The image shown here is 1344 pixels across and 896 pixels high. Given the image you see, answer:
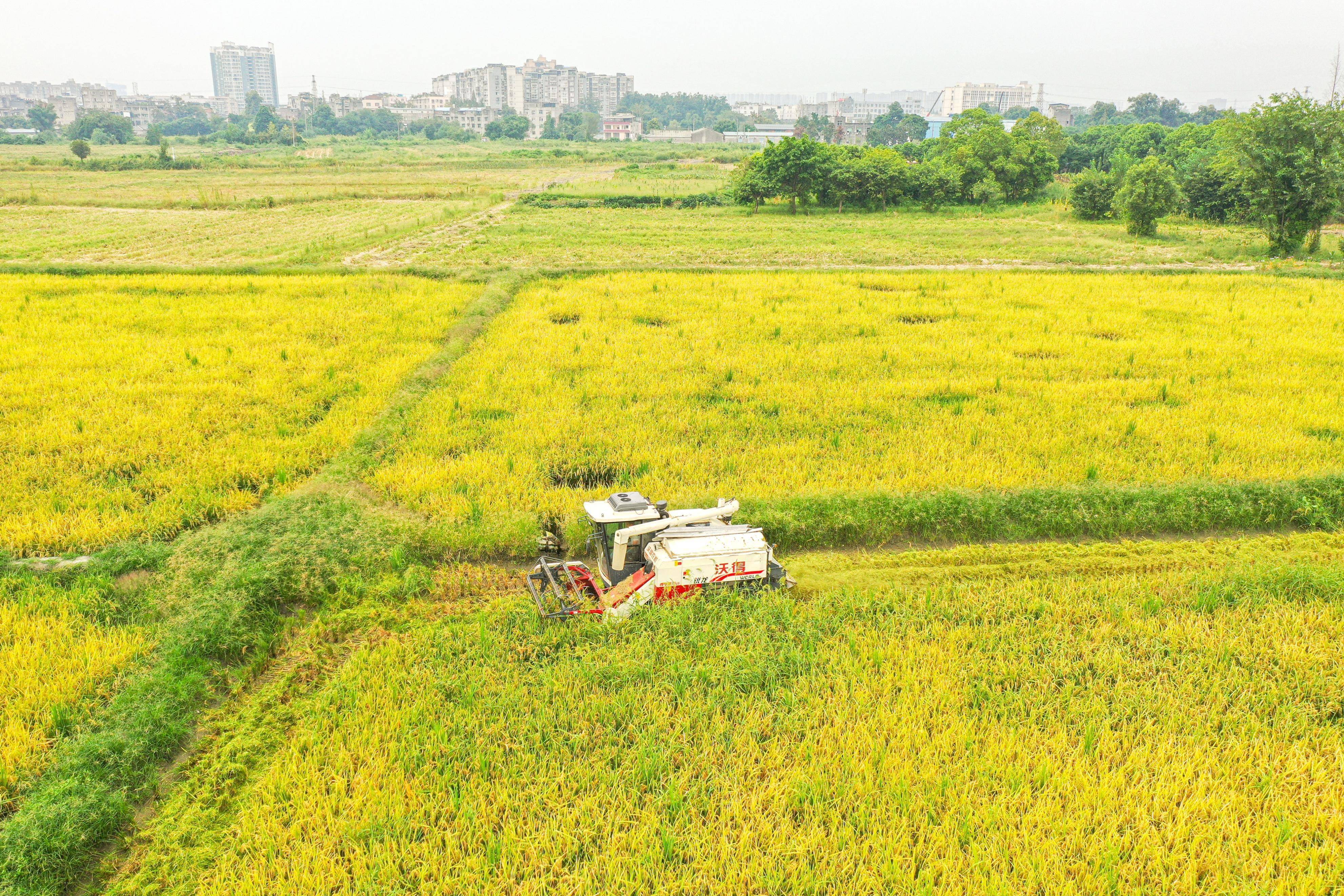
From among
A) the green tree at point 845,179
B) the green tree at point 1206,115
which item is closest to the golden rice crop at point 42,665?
the green tree at point 845,179

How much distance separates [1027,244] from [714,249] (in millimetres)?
11910

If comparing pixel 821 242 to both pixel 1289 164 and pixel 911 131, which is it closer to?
pixel 1289 164

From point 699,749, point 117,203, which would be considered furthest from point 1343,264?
point 117,203

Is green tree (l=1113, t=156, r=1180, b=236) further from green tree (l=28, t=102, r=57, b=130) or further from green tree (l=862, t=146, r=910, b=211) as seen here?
green tree (l=28, t=102, r=57, b=130)

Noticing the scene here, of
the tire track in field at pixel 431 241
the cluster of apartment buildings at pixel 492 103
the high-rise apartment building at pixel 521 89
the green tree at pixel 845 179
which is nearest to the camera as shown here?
the tire track in field at pixel 431 241

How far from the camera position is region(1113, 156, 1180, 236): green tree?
30.6 m

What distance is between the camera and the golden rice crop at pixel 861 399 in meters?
8.55

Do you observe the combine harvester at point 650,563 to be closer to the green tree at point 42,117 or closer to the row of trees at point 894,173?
the row of trees at point 894,173

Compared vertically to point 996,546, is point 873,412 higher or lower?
higher

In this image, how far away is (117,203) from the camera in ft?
126

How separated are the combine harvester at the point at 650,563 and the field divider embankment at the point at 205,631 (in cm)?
145

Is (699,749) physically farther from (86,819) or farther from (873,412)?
(873,412)

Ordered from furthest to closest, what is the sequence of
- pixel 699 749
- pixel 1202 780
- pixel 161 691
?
pixel 161 691 → pixel 699 749 → pixel 1202 780

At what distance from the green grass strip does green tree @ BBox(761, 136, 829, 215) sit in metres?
32.6
